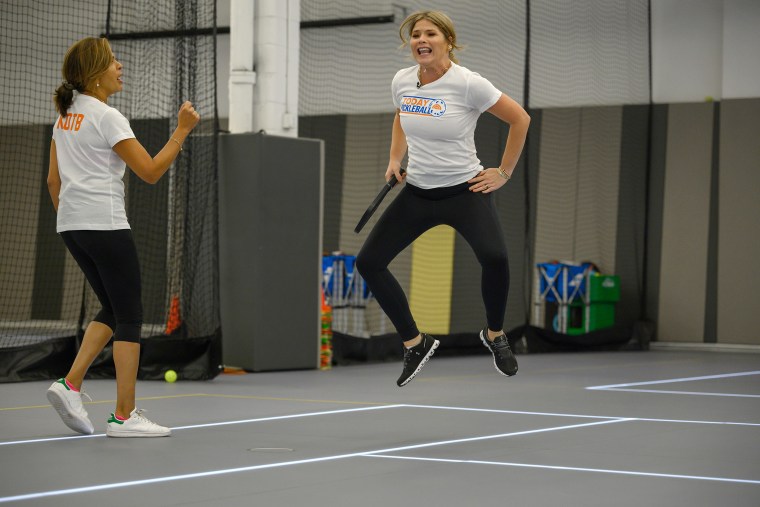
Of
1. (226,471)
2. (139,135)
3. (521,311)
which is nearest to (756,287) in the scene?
(521,311)

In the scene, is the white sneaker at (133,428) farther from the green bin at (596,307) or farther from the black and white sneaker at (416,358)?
the green bin at (596,307)

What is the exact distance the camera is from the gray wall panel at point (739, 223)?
1132 cm

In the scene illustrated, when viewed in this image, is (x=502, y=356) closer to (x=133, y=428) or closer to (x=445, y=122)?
(x=445, y=122)

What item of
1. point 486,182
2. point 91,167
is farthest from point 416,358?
point 91,167

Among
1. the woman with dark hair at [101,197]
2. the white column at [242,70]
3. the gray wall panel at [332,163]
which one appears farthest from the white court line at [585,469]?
the gray wall panel at [332,163]

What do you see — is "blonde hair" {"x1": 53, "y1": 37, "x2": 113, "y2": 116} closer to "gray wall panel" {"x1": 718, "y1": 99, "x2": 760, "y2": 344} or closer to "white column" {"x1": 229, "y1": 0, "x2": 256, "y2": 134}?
"white column" {"x1": 229, "y1": 0, "x2": 256, "y2": 134}

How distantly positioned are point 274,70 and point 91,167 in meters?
3.82

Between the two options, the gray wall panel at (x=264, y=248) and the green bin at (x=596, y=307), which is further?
the green bin at (x=596, y=307)

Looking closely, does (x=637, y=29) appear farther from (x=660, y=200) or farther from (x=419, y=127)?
(x=419, y=127)

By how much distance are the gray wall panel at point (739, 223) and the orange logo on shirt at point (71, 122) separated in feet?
27.5

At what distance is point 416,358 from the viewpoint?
A: 15.8 ft

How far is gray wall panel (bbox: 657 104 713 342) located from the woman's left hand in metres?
7.51

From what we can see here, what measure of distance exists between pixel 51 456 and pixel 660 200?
8.97 m

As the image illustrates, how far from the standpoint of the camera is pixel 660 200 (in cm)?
1188
